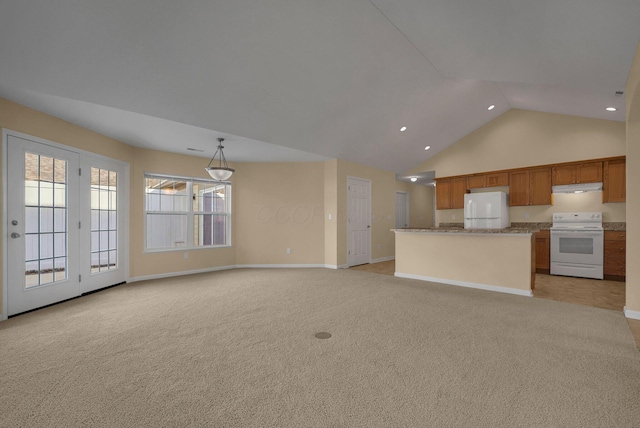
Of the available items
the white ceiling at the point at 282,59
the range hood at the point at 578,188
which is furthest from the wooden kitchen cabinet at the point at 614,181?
the white ceiling at the point at 282,59

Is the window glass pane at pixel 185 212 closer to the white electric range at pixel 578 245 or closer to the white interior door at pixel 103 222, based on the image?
the white interior door at pixel 103 222

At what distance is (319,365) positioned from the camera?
2.30 meters

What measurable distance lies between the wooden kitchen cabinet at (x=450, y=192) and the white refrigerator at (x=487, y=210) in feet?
1.85

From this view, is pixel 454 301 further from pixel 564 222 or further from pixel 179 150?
pixel 179 150

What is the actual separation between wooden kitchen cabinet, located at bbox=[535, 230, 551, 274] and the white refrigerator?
0.70 meters

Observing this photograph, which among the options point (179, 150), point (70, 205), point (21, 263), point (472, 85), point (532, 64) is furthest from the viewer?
point (179, 150)

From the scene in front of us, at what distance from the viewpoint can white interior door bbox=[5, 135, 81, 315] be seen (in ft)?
11.4

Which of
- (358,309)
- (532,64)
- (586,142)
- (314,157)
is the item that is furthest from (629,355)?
(314,157)

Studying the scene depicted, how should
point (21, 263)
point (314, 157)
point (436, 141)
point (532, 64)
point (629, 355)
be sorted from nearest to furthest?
point (629, 355) → point (532, 64) → point (21, 263) → point (314, 157) → point (436, 141)

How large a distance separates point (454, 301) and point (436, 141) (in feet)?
14.3

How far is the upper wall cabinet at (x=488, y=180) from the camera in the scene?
676cm

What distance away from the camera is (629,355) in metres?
2.46

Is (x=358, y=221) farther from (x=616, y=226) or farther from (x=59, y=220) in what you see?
(x=59, y=220)

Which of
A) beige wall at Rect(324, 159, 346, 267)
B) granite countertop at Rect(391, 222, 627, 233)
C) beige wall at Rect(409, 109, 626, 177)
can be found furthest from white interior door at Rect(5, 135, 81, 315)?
beige wall at Rect(409, 109, 626, 177)
